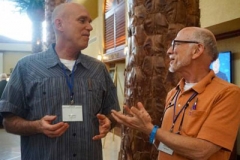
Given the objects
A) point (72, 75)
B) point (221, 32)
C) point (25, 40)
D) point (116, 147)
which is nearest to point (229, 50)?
point (221, 32)

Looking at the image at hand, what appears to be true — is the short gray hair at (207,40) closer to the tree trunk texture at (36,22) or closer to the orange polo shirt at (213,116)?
the orange polo shirt at (213,116)

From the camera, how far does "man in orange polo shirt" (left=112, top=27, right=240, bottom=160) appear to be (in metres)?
1.52

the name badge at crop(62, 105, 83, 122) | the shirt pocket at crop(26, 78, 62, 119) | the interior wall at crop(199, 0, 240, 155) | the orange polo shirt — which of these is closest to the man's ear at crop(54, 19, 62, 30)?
the shirt pocket at crop(26, 78, 62, 119)

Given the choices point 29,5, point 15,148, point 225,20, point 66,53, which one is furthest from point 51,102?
point 29,5

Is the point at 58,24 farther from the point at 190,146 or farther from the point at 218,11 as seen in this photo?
the point at 218,11

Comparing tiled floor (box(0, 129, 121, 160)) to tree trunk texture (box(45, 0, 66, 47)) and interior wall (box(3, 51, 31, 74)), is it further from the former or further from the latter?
interior wall (box(3, 51, 31, 74))

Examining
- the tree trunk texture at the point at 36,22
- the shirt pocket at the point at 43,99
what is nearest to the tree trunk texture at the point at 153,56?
the shirt pocket at the point at 43,99

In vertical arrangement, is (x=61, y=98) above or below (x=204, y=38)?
below

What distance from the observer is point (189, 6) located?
7.75ft

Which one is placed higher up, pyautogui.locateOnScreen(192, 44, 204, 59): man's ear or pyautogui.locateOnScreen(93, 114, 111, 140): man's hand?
pyautogui.locateOnScreen(192, 44, 204, 59): man's ear

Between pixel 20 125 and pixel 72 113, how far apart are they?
0.95 ft

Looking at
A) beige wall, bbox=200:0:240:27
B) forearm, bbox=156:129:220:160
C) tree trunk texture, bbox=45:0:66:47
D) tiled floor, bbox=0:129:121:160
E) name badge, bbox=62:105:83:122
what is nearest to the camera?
forearm, bbox=156:129:220:160

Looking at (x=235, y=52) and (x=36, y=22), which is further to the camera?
(x=36, y=22)

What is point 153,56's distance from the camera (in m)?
2.30
